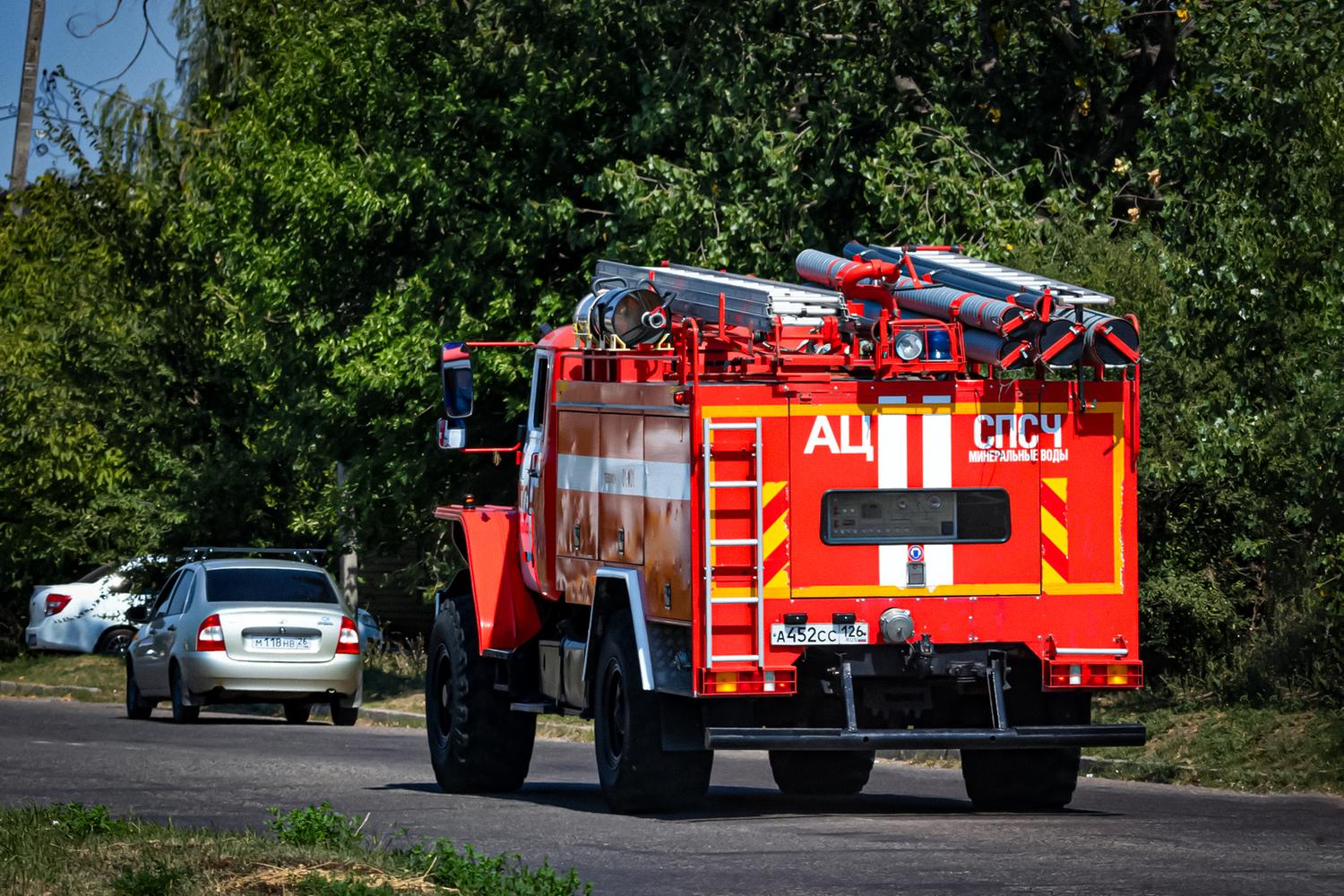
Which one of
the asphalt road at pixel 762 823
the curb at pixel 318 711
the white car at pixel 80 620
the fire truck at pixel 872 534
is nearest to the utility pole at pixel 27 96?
the white car at pixel 80 620

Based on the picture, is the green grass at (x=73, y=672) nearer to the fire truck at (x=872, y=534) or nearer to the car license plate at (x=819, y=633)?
the fire truck at (x=872, y=534)

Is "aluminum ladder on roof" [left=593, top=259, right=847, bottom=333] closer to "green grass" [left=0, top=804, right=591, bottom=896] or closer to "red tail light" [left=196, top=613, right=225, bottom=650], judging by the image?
"green grass" [left=0, top=804, right=591, bottom=896]

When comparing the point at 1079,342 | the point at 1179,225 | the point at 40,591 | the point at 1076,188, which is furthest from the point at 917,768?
the point at 40,591

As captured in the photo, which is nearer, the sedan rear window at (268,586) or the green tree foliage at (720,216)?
the green tree foliage at (720,216)

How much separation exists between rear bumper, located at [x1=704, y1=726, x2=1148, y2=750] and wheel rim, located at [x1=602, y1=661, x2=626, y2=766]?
75 centimetres

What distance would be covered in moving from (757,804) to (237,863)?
5.43 m

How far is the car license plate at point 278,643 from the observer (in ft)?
74.4

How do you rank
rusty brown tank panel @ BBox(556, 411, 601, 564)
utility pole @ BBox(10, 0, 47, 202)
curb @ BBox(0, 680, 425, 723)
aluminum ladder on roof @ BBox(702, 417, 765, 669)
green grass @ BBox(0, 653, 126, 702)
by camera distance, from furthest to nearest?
utility pole @ BBox(10, 0, 47, 202), green grass @ BBox(0, 653, 126, 702), curb @ BBox(0, 680, 425, 723), rusty brown tank panel @ BBox(556, 411, 601, 564), aluminum ladder on roof @ BBox(702, 417, 765, 669)

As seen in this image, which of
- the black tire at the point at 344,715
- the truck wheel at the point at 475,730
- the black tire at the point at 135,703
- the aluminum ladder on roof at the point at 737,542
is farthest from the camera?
the black tire at the point at 135,703

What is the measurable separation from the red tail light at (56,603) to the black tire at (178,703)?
12.2m

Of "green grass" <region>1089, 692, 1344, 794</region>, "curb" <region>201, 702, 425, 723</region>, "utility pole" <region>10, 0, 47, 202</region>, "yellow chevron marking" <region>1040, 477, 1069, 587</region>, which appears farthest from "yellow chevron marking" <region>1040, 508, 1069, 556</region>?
"utility pole" <region>10, 0, 47, 202</region>

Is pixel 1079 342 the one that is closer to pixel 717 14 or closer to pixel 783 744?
pixel 783 744

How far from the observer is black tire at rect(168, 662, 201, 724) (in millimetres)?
23078

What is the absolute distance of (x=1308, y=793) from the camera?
14797mm
